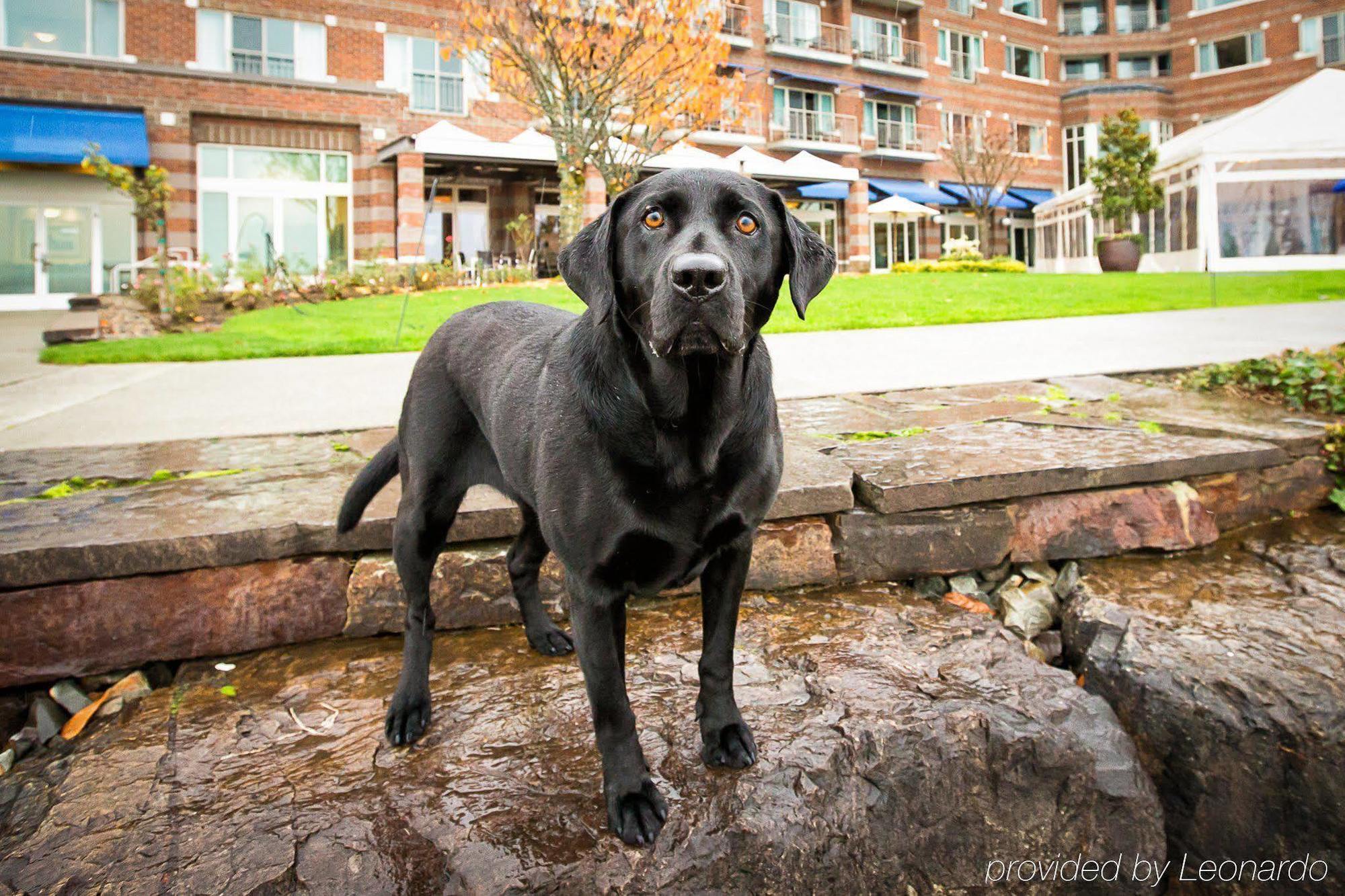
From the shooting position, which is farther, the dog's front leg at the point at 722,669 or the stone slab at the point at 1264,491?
the stone slab at the point at 1264,491

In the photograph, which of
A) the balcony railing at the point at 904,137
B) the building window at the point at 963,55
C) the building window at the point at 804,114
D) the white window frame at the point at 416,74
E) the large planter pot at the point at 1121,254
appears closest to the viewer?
the white window frame at the point at 416,74

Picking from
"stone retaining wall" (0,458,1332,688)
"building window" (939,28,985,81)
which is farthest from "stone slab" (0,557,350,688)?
"building window" (939,28,985,81)

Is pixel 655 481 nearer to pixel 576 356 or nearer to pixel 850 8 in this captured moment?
pixel 576 356

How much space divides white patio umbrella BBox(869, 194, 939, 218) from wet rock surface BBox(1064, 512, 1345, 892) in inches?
968

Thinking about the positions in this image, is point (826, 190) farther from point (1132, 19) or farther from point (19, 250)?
point (1132, 19)

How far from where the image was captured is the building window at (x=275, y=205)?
18.3 metres

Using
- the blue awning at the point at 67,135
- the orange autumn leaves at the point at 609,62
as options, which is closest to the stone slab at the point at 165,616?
the orange autumn leaves at the point at 609,62

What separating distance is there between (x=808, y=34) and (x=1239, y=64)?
65.0ft

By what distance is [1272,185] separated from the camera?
19141 millimetres

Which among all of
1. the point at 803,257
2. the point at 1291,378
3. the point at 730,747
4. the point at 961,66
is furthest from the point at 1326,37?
the point at 730,747

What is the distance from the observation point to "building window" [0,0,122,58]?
55.0 feet

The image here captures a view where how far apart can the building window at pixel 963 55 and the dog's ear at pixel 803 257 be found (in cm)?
3307

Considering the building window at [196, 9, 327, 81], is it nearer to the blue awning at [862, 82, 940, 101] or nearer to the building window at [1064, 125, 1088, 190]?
the blue awning at [862, 82, 940, 101]

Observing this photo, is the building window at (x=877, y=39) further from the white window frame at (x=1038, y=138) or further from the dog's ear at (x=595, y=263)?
the dog's ear at (x=595, y=263)
